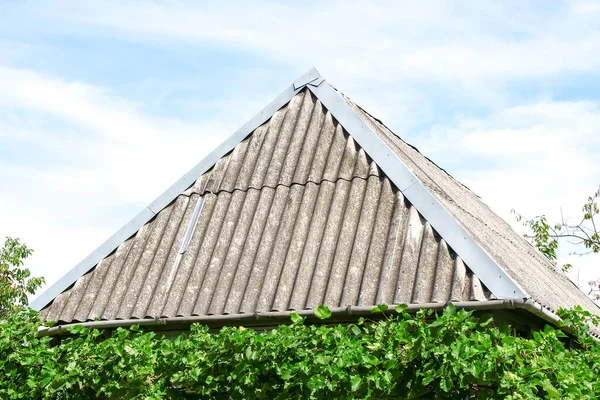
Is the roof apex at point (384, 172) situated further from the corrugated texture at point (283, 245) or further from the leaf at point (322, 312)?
the leaf at point (322, 312)

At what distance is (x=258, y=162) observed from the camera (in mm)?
9633

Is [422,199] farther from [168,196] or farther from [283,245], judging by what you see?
[168,196]

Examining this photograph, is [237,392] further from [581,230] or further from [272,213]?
[581,230]

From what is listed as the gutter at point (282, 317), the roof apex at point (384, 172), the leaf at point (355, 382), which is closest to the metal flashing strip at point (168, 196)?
the roof apex at point (384, 172)

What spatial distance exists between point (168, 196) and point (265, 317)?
274 cm

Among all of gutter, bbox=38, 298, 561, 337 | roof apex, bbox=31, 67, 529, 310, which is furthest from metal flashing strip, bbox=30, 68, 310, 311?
gutter, bbox=38, 298, 561, 337

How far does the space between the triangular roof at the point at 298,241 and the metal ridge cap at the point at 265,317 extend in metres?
0.03

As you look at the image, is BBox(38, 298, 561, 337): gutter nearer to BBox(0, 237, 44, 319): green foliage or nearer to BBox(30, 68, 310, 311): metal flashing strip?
BBox(30, 68, 310, 311): metal flashing strip

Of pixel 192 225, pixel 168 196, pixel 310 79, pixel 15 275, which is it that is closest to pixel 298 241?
pixel 192 225

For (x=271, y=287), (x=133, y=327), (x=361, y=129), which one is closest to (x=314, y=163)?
(x=361, y=129)

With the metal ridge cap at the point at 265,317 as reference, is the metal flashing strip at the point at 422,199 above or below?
above

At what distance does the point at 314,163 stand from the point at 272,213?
0.80 meters

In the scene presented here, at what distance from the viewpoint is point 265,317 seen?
7883mm

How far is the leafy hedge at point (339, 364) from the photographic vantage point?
5.64 metres
